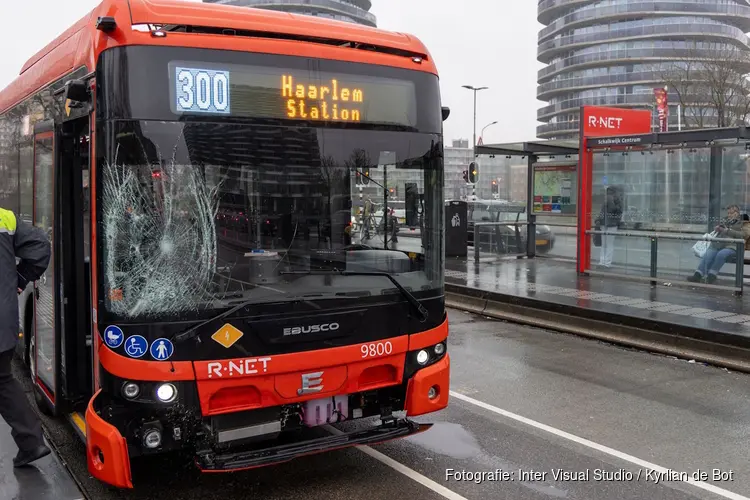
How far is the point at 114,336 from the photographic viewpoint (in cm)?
391

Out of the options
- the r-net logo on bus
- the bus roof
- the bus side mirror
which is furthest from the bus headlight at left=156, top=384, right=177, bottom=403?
the bus roof

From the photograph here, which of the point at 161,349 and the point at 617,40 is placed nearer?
the point at 161,349

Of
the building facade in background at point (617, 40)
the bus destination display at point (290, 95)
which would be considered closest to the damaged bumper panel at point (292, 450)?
the bus destination display at point (290, 95)

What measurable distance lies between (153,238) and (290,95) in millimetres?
1230

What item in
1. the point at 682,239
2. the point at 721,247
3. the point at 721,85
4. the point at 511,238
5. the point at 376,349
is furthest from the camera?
the point at 721,85

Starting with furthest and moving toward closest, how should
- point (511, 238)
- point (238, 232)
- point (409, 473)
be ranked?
point (511, 238) < point (409, 473) < point (238, 232)

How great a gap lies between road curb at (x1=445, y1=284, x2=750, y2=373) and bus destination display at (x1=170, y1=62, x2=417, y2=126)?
564cm

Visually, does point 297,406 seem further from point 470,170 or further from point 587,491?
point 470,170

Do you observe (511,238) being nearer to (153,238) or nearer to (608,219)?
(608,219)

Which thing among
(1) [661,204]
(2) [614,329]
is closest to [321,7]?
(1) [661,204]

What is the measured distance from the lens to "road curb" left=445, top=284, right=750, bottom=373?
8.20 meters

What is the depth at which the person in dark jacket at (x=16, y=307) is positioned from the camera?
4500mm

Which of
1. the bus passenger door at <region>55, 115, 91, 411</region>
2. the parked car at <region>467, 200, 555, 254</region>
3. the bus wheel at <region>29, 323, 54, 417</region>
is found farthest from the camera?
the parked car at <region>467, 200, 555, 254</region>

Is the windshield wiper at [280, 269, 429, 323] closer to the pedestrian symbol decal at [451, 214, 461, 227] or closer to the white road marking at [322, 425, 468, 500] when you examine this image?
the white road marking at [322, 425, 468, 500]
